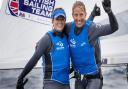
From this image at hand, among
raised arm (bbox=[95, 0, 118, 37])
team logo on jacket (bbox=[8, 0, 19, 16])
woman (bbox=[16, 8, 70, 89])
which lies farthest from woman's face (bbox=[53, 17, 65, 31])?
team logo on jacket (bbox=[8, 0, 19, 16])

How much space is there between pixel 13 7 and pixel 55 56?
1.84 meters

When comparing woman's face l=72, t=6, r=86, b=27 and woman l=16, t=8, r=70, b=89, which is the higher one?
→ woman's face l=72, t=6, r=86, b=27

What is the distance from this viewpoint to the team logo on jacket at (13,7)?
3898 mm

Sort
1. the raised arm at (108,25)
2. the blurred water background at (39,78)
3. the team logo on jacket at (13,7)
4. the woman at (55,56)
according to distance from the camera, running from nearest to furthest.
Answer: the raised arm at (108,25), the woman at (55,56), the blurred water background at (39,78), the team logo on jacket at (13,7)

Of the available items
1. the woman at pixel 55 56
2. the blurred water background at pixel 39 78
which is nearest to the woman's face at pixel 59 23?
the woman at pixel 55 56

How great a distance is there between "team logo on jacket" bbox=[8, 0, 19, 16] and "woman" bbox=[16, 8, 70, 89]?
1.74 meters

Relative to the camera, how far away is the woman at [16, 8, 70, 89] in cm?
218

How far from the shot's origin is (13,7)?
391 centimetres

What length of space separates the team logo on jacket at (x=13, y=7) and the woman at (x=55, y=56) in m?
1.74

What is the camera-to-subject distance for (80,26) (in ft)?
7.29

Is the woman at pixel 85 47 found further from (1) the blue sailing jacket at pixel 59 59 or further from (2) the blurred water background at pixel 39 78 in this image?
(2) the blurred water background at pixel 39 78

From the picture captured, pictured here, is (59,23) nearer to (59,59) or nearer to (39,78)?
(59,59)

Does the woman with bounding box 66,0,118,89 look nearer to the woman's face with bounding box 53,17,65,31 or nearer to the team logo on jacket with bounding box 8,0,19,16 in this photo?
the woman's face with bounding box 53,17,65,31

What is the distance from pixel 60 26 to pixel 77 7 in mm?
146
